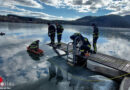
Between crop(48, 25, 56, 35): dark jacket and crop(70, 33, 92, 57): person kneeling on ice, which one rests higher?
crop(48, 25, 56, 35): dark jacket

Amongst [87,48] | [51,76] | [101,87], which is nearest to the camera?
[101,87]

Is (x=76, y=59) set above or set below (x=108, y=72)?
above

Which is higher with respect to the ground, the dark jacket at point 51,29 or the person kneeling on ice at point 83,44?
the dark jacket at point 51,29

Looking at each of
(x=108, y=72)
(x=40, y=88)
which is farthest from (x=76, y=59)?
(x=40, y=88)

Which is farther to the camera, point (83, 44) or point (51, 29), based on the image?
point (51, 29)

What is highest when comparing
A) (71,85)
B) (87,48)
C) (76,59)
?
(87,48)

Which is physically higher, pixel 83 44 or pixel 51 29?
pixel 51 29

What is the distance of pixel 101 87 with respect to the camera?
15.4ft

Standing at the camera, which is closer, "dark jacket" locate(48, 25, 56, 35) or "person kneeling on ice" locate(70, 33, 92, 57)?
"person kneeling on ice" locate(70, 33, 92, 57)

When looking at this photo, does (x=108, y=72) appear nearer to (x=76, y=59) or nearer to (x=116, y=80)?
(x=116, y=80)

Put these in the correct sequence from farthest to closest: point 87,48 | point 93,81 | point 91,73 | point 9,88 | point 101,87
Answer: point 87,48 → point 91,73 → point 93,81 → point 101,87 → point 9,88

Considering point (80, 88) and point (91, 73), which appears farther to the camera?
point (91, 73)

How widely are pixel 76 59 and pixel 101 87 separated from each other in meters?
2.72

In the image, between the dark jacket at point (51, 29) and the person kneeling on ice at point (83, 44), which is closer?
the person kneeling on ice at point (83, 44)
